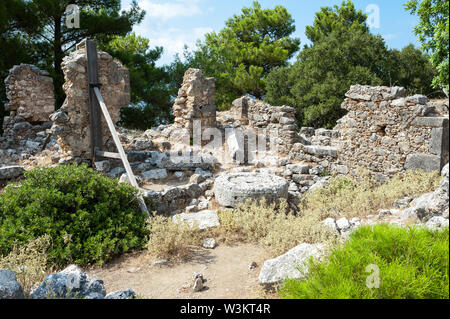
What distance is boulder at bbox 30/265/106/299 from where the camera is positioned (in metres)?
3.02

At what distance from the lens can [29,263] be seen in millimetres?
3902

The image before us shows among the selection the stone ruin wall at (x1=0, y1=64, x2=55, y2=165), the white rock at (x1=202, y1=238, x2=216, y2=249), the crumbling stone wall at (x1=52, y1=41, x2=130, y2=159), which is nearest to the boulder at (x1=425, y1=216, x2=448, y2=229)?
the white rock at (x1=202, y1=238, x2=216, y2=249)

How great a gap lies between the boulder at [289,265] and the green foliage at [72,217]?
2.21m

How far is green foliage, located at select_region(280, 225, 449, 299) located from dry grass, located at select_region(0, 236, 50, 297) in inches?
107

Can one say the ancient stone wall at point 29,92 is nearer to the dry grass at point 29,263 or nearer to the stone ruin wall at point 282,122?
the stone ruin wall at point 282,122

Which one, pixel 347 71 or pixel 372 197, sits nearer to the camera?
pixel 372 197

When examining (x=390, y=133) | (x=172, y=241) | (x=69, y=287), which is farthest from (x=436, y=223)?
(x=390, y=133)

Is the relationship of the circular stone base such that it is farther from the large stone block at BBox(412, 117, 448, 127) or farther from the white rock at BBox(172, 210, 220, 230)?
the large stone block at BBox(412, 117, 448, 127)

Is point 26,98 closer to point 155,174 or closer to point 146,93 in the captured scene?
point 146,93

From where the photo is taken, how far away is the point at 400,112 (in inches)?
272

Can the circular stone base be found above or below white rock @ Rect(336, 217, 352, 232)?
above

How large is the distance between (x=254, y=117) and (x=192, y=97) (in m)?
2.26

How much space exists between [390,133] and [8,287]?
23.1 feet
